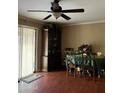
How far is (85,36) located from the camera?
756 cm

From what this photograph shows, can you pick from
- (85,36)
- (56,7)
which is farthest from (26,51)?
(56,7)

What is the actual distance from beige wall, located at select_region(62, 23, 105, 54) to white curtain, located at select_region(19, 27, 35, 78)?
2.00 metres

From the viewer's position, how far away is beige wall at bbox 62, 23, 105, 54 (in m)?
7.07

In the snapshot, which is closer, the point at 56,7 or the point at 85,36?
the point at 56,7

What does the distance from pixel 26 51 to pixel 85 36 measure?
9.79 feet

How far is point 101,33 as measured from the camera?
278 inches

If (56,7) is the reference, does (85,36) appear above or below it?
below

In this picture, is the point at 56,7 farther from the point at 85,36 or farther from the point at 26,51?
the point at 85,36

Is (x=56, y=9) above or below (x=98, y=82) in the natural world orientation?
above
